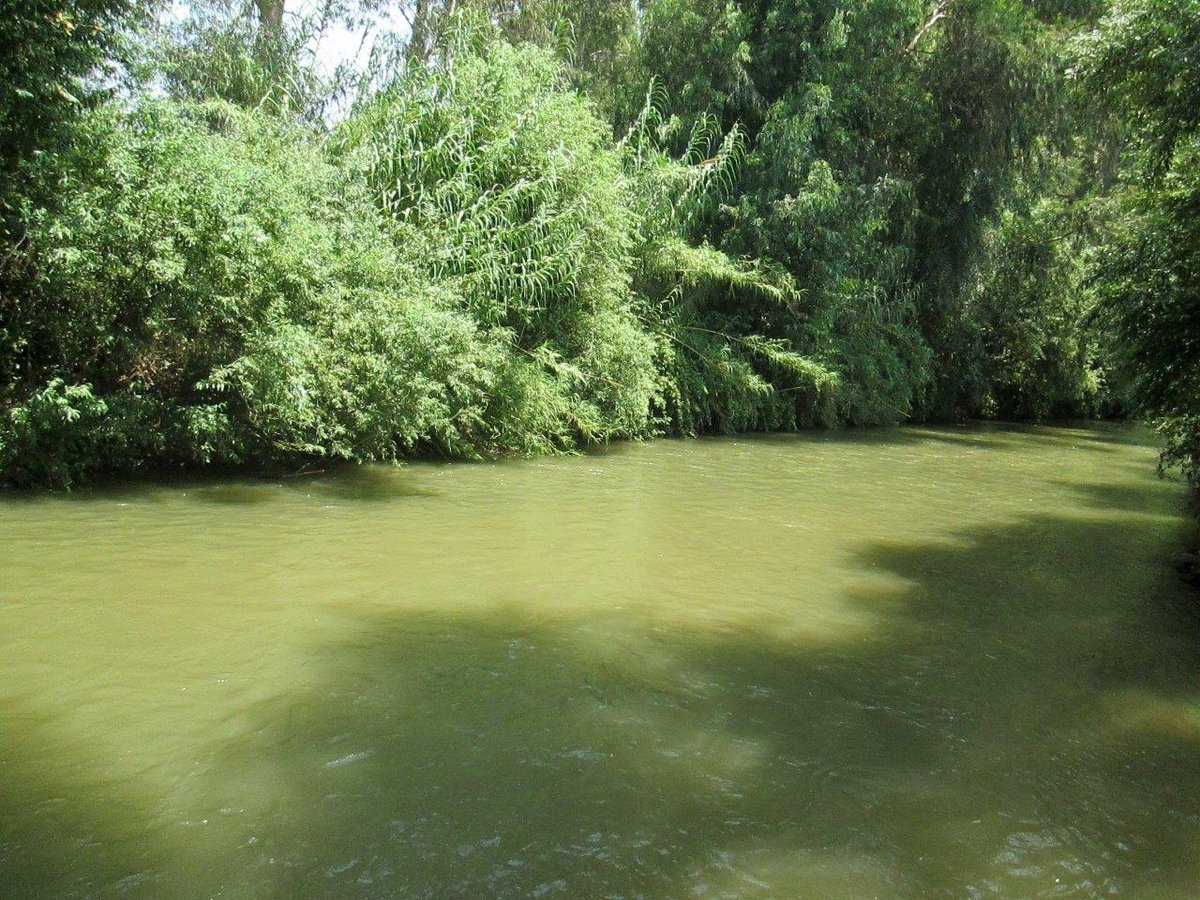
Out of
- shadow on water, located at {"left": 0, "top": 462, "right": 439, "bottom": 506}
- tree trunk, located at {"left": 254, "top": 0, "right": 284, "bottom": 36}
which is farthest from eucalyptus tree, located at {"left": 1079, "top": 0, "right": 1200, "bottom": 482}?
tree trunk, located at {"left": 254, "top": 0, "right": 284, "bottom": 36}

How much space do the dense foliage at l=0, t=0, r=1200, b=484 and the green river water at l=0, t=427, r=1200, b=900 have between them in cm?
170

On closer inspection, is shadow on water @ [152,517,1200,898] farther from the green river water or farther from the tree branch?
the tree branch

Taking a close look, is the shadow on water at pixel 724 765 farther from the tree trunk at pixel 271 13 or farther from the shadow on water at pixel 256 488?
the tree trunk at pixel 271 13

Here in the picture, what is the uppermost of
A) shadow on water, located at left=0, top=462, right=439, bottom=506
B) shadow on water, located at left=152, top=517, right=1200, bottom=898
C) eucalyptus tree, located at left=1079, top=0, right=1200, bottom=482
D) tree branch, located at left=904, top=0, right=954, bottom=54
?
tree branch, located at left=904, top=0, right=954, bottom=54

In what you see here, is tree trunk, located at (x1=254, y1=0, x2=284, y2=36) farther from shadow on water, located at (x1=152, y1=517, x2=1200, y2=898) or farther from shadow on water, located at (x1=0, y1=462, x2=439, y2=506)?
shadow on water, located at (x1=152, y1=517, x2=1200, y2=898)

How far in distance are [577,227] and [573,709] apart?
418 inches

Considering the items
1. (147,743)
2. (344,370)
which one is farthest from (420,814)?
(344,370)

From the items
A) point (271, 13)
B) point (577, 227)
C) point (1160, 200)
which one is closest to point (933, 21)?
point (577, 227)

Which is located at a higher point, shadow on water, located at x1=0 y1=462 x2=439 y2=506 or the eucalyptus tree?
the eucalyptus tree

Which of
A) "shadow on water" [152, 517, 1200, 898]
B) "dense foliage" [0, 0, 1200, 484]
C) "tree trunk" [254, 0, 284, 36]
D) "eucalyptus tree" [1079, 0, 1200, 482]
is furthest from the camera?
"tree trunk" [254, 0, 284, 36]

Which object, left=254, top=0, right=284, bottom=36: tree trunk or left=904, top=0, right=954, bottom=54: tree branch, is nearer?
left=904, top=0, right=954, bottom=54: tree branch

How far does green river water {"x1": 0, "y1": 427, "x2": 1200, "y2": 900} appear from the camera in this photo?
10.6ft

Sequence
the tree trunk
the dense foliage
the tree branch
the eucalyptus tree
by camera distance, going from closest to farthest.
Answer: the eucalyptus tree < the dense foliage < the tree branch < the tree trunk

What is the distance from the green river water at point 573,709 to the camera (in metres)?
3.25
